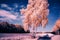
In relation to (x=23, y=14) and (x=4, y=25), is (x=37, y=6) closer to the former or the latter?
(x=23, y=14)

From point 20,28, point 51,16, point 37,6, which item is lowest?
point 20,28

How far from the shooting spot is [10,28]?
2.13m

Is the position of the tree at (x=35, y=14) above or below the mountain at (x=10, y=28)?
above

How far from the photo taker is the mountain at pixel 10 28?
2.12 meters

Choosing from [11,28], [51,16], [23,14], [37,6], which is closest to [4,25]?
[11,28]

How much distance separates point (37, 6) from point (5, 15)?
46 cm

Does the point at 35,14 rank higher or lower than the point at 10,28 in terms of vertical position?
higher

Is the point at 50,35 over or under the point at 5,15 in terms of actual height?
under

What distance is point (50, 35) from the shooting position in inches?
82.8

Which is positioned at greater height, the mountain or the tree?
the tree

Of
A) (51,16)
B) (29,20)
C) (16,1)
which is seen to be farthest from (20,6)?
(51,16)

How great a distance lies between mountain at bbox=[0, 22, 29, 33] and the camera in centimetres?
212

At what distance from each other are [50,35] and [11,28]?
544mm

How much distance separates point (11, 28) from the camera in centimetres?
213
